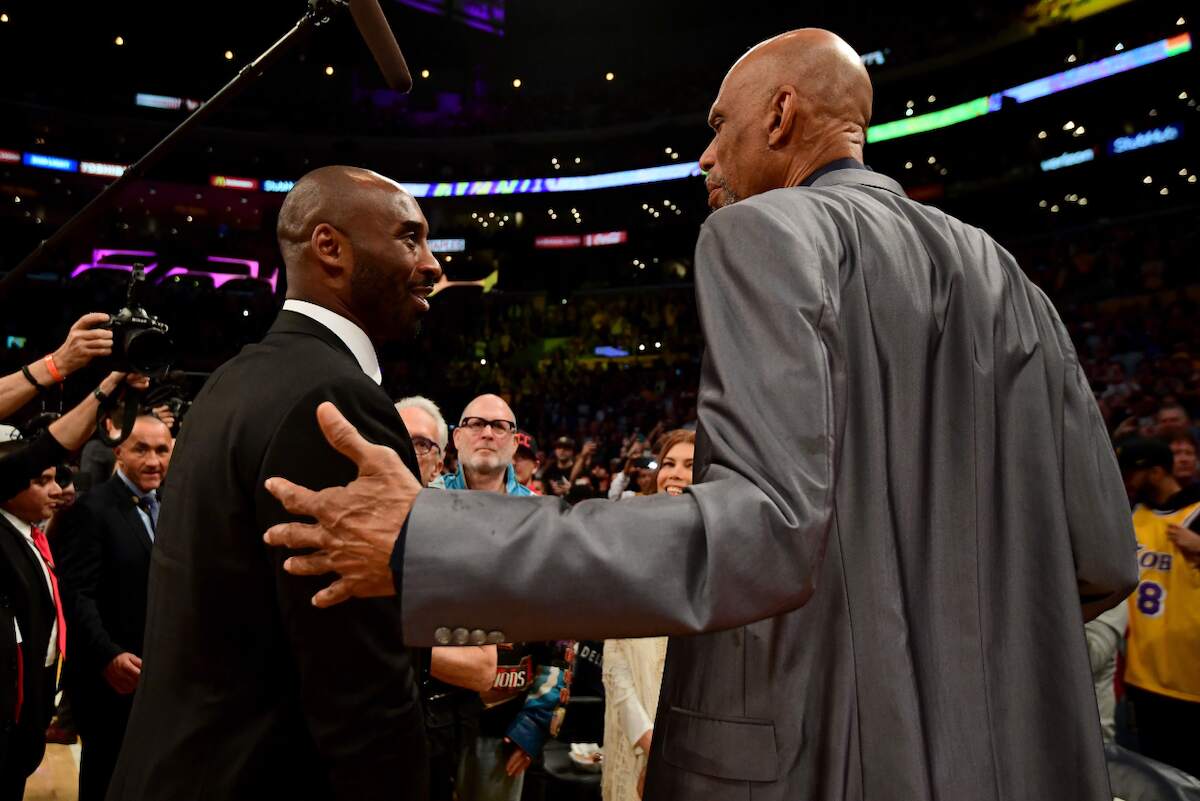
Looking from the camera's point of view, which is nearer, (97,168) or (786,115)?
(786,115)

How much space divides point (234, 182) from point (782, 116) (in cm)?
2857

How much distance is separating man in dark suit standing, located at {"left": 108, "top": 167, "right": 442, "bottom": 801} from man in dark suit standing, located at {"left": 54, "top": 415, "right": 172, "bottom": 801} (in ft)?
7.87

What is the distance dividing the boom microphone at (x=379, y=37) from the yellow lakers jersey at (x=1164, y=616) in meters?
3.83

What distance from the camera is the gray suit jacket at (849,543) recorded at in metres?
0.78

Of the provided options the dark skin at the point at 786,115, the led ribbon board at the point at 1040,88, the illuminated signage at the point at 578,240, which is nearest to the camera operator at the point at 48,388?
the dark skin at the point at 786,115

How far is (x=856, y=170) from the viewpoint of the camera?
1174 millimetres

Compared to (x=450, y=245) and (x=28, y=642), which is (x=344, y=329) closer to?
Result: (x=28, y=642)

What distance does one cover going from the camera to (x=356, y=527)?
2.65 feet

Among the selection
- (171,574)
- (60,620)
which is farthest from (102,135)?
(171,574)

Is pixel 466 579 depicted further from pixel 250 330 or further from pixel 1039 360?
pixel 250 330

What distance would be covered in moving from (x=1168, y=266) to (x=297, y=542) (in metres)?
17.3

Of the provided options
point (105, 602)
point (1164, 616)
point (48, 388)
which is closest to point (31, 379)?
point (48, 388)

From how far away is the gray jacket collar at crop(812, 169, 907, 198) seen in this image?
114 cm

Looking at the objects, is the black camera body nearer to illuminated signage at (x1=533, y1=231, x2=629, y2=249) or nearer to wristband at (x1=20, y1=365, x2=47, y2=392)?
wristband at (x1=20, y1=365, x2=47, y2=392)
